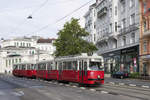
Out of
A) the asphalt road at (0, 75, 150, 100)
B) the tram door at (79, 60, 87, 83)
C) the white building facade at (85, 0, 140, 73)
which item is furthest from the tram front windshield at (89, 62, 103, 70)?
the white building facade at (85, 0, 140, 73)

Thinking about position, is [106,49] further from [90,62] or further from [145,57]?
[90,62]

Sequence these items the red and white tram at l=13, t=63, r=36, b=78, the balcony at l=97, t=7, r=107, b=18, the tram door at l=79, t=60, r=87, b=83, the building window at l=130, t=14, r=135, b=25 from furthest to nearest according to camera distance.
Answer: the balcony at l=97, t=7, r=107, b=18, the building window at l=130, t=14, r=135, b=25, the red and white tram at l=13, t=63, r=36, b=78, the tram door at l=79, t=60, r=87, b=83

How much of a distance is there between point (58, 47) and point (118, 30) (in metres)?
11.9

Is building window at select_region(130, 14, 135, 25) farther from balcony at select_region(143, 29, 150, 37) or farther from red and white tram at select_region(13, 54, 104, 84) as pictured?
red and white tram at select_region(13, 54, 104, 84)

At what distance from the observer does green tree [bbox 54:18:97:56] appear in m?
48.9

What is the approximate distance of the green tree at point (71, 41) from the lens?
161 feet

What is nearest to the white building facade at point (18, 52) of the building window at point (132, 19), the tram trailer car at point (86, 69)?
the building window at point (132, 19)

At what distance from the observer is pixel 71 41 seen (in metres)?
49.5

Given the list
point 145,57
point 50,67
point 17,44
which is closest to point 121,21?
point 145,57

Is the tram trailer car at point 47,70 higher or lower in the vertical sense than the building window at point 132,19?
lower

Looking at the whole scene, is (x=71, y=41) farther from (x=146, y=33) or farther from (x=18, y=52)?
(x=18, y=52)

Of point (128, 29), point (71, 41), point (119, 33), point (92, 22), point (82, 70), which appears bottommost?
point (82, 70)

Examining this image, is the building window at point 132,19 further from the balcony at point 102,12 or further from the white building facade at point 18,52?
the white building facade at point 18,52

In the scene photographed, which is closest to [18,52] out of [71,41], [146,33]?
[71,41]
